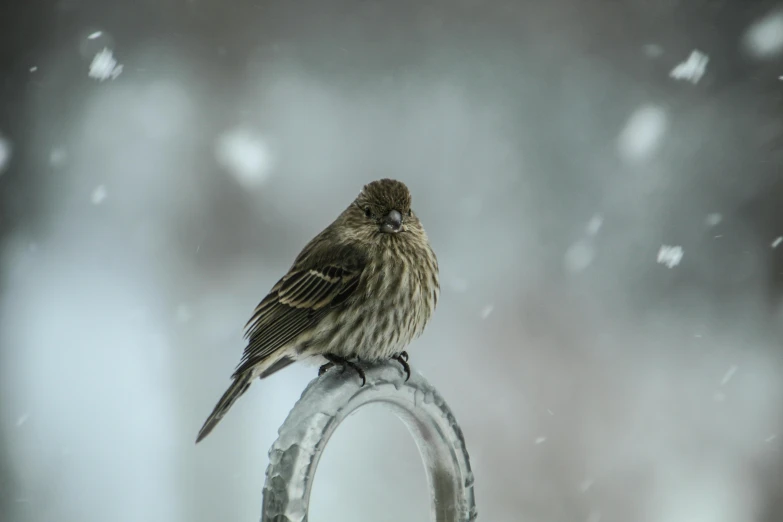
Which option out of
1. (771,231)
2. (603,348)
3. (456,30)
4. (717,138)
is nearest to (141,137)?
(456,30)

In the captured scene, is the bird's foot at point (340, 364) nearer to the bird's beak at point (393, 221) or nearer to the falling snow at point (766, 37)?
the bird's beak at point (393, 221)

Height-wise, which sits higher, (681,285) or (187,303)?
(681,285)

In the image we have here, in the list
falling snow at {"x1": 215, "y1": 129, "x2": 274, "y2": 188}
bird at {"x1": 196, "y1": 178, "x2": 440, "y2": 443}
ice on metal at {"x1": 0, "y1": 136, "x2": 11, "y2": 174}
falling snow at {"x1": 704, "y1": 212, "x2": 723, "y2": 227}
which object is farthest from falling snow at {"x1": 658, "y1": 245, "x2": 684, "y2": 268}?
ice on metal at {"x1": 0, "y1": 136, "x2": 11, "y2": 174}

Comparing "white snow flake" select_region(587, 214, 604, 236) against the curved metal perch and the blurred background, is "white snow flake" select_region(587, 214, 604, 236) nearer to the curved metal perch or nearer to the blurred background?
the blurred background

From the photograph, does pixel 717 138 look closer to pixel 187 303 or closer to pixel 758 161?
pixel 758 161

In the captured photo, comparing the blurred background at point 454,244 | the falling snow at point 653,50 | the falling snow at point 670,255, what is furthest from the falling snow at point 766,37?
the falling snow at point 670,255

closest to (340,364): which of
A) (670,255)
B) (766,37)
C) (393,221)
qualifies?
(393,221)
